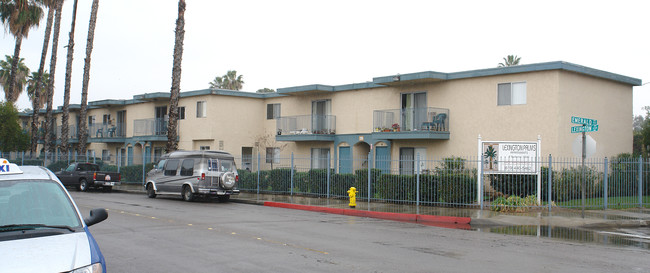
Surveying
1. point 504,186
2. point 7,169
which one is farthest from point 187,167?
point 7,169

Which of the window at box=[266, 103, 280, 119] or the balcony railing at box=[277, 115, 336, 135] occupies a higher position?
the window at box=[266, 103, 280, 119]

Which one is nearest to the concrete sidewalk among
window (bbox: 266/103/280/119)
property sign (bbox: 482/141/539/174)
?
property sign (bbox: 482/141/539/174)

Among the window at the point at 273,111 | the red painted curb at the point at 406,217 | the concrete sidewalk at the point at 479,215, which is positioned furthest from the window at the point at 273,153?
the red painted curb at the point at 406,217

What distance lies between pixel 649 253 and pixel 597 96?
14.2 metres

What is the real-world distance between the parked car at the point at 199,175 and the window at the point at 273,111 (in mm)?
11929

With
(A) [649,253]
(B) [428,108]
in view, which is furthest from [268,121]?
(A) [649,253]

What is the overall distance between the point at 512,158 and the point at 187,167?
469 inches

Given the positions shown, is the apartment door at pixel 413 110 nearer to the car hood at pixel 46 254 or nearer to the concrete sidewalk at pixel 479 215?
the concrete sidewalk at pixel 479 215

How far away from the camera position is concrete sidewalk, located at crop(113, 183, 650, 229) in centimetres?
1490

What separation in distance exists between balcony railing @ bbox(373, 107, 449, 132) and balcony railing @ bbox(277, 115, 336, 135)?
11.7 feet

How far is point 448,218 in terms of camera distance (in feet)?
50.8

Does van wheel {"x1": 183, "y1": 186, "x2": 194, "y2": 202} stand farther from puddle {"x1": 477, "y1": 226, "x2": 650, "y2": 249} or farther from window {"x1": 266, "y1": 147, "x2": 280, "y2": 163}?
window {"x1": 266, "y1": 147, "x2": 280, "y2": 163}

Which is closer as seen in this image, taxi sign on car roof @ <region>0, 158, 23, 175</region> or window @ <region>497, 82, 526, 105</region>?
taxi sign on car roof @ <region>0, 158, 23, 175</region>

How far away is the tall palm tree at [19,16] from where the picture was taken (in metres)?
37.1
